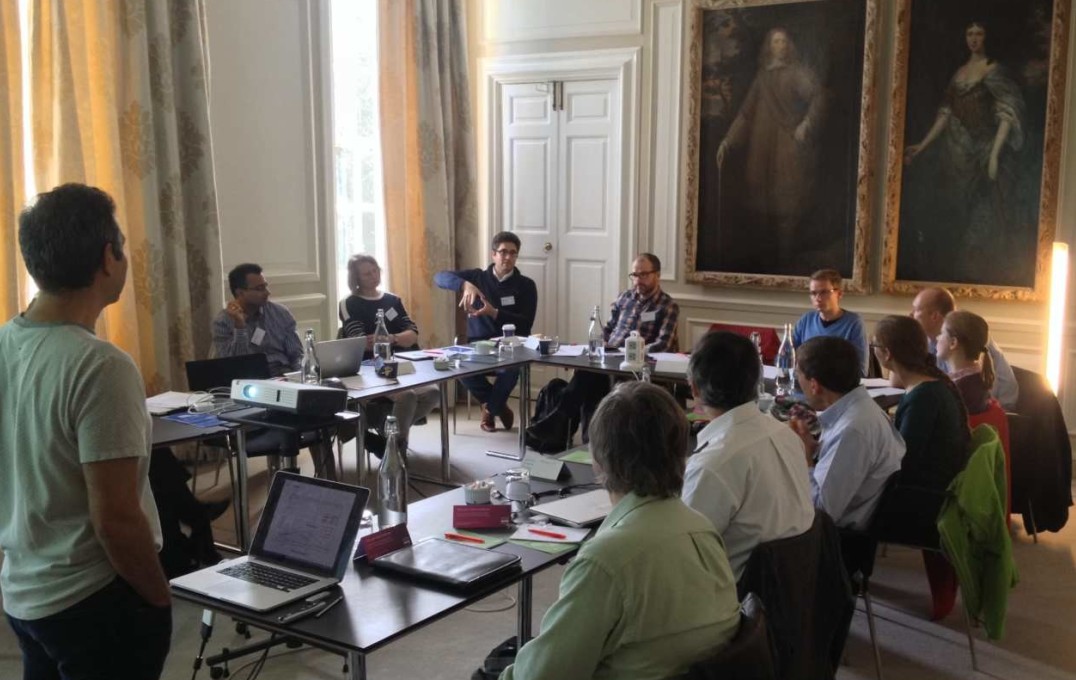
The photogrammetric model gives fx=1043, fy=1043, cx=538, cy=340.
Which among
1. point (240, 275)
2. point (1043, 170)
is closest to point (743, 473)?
point (240, 275)

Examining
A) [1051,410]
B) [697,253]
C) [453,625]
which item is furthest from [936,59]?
[453,625]

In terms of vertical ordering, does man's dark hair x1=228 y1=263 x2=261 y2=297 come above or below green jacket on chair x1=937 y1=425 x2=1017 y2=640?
above

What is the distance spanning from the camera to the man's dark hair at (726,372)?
8.32 feet

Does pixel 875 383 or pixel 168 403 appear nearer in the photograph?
pixel 168 403

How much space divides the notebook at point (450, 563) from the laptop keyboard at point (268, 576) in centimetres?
19

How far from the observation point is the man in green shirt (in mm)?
1701

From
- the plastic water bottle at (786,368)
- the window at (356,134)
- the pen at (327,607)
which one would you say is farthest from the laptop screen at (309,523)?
the window at (356,134)

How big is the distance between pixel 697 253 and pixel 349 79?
258 cm

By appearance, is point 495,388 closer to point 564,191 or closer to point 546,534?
point 564,191

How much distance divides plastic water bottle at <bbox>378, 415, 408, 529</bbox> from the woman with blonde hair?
2425 mm

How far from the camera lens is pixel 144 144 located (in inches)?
207

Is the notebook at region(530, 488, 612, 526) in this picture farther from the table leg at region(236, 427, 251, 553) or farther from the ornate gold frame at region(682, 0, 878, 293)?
the ornate gold frame at region(682, 0, 878, 293)

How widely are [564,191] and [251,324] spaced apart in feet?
9.54

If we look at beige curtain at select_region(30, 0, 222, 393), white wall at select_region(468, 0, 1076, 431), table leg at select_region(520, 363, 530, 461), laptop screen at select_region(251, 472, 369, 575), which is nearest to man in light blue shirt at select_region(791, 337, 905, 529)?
laptop screen at select_region(251, 472, 369, 575)
